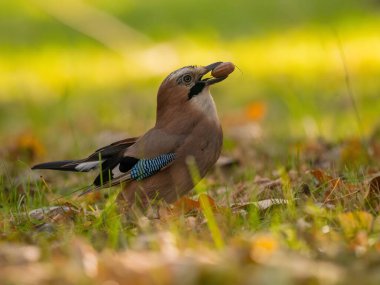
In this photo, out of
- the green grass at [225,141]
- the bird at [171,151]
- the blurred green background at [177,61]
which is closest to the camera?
the green grass at [225,141]

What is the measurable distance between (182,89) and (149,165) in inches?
17.7

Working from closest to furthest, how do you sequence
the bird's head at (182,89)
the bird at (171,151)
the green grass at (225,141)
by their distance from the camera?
the green grass at (225,141) → the bird at (171,151) → the bird's head at (182,89)

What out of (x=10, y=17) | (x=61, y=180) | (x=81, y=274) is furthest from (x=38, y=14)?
(x=81, y=274)

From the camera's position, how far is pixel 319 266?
3.34 metres

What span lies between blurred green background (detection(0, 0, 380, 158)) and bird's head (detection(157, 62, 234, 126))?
7.25 ft

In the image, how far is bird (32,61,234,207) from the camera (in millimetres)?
5312

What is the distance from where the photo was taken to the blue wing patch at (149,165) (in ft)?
17.5

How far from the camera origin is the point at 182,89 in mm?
5492

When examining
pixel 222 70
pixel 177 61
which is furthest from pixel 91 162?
pixel 177 61

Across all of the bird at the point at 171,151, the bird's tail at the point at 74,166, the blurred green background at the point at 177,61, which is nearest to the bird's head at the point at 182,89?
the bird at the point at 171,151

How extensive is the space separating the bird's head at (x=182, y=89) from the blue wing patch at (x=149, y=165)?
26 cm

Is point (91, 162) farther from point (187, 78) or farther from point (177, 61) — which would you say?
point (177, 61)

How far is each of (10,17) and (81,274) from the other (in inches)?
513

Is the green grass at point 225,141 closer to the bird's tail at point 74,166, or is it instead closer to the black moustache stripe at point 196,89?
the bird's tail at point 74,166
